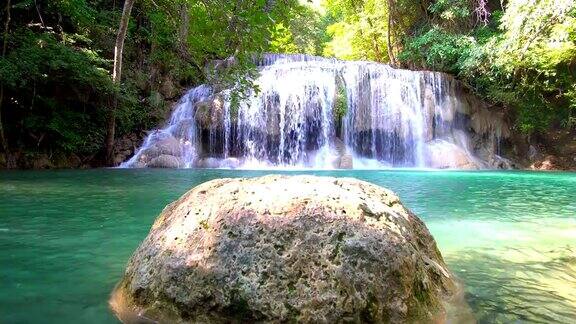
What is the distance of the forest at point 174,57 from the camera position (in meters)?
8.29

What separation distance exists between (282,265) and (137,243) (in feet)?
7.92

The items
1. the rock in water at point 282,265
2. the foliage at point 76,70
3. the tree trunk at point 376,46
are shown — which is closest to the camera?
the rock in water at point 282,265

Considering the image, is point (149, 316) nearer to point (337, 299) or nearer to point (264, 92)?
point (337, 299)

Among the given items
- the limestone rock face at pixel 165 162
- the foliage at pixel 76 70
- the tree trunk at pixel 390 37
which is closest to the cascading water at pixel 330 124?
the limestone rock face at pixel 165 162

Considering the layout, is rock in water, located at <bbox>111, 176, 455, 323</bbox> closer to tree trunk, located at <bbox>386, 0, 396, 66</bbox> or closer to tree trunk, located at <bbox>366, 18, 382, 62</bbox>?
tree trunk, located at <bbox>386, 0, 396, 66</bbox>

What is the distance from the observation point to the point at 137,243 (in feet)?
14.3

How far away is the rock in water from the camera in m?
2.32

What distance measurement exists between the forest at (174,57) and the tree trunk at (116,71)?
1.4 inches

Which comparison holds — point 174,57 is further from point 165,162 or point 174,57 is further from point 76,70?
point 76,70

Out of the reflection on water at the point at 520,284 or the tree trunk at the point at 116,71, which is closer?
the reflection on water at the point at 520,284

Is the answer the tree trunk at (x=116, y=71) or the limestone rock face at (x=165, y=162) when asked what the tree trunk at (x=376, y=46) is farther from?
the tree trunk at (x=116, y=71)

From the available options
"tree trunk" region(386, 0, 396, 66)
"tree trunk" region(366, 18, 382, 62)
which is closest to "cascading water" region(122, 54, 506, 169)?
"tree trunk" region(386, 0, 396, 66)

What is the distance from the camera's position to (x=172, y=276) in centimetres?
248

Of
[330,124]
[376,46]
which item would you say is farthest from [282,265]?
[376,46]
